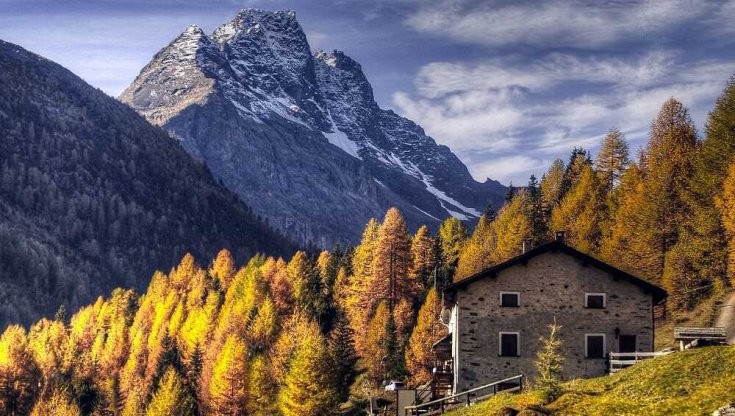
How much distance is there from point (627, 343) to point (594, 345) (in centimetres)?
206

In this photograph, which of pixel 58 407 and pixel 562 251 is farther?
pixel 58 407

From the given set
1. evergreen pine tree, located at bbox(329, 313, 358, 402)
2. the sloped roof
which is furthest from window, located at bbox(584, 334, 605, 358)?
evergreen pine tree, located at bbox(329, 313, 358, 402)

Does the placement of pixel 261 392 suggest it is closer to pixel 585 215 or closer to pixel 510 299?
pixel 585 215

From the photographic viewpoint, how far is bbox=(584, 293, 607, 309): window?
50469 millimetres

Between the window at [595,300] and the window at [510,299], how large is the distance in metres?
4.22

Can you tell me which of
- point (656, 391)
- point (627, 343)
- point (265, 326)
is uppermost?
point (627, 343)

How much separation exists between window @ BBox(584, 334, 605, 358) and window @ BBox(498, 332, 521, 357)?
164 inches

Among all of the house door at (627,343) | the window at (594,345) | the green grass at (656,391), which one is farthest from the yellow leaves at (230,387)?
the green grass at (656,391)

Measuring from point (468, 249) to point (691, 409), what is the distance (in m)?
79.3

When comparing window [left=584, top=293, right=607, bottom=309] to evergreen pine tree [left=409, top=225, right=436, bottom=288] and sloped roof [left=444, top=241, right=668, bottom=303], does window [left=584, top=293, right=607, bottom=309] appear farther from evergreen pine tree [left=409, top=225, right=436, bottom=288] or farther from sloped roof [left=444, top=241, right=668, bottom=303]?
evergreen pine tree [left=409, top=225, right=436, bottom=288]

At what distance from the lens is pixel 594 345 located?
50.0 meters

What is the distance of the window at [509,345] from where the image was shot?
164 ft

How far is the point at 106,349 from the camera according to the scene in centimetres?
14250

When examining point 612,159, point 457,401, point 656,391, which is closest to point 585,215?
point 612,159
